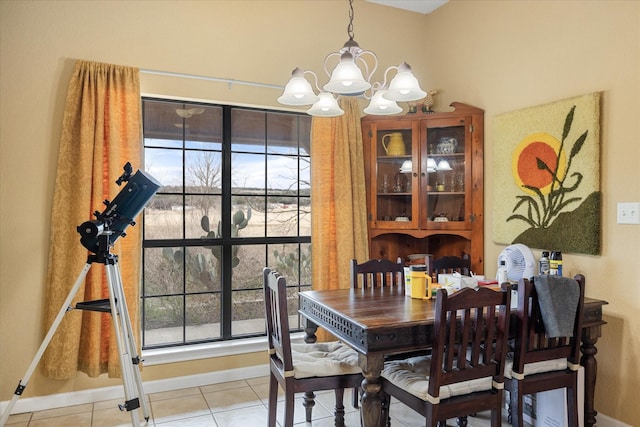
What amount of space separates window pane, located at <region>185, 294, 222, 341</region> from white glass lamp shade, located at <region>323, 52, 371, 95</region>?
6.34 feet

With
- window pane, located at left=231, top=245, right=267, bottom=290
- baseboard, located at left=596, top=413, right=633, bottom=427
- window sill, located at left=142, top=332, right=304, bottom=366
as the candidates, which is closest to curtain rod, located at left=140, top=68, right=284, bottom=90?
window pane, located at left=231, top=245, right=267, bottom=290

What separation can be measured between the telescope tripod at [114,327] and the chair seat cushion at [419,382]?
1258 mm

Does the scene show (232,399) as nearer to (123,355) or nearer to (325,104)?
(123,355)

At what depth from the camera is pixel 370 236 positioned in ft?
11.8

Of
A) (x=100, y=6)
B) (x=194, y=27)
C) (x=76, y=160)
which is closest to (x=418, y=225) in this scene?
(x=194, y=27)

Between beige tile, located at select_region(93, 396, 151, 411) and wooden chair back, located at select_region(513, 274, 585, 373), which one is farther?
beige tile, located at select_region(93, 396, 151, 411)

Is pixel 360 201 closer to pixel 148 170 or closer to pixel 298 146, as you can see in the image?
pixel 298 146

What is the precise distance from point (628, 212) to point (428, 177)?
1.34 m

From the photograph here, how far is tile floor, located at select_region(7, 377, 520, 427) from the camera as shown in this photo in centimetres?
262

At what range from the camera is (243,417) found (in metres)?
2.71

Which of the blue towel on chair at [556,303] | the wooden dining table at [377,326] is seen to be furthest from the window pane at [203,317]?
the blue towel on chair at [556,303]

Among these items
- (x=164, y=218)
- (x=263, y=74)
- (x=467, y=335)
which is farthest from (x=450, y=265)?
(x=164, y=218)

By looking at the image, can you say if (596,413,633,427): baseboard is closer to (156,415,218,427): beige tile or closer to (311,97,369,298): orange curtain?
(311,97,369,298): orange curtain

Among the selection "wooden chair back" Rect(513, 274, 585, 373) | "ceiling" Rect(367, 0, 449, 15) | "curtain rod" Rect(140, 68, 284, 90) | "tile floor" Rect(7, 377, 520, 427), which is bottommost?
"tile floor" Rect(7, 377, 520, 427)
